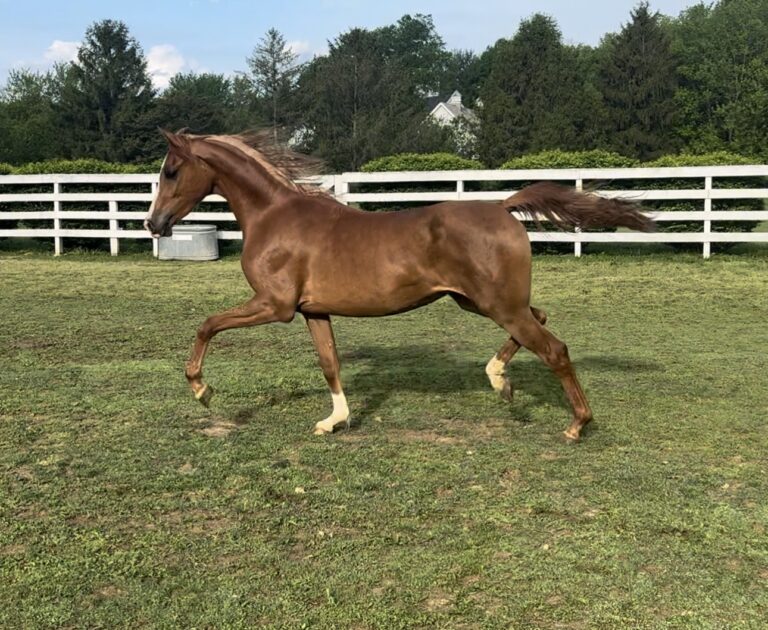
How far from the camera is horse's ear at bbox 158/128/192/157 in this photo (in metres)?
5.33

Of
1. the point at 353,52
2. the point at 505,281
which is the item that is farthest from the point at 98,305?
the point at 353,52

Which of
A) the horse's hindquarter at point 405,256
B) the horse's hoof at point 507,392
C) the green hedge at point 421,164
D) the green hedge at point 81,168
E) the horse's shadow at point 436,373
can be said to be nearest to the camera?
the horse's hindquarter at point 405,256

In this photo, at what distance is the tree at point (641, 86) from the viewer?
46219 mm

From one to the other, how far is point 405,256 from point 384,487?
1.57 metres

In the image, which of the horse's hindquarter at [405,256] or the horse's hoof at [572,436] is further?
the horse's hoof at [572,436]

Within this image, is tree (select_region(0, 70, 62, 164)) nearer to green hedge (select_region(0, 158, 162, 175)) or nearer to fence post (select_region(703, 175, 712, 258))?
green hedge (select_region(0, 158, 162, 175))

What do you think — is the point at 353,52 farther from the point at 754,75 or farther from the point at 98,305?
the point at 98,305

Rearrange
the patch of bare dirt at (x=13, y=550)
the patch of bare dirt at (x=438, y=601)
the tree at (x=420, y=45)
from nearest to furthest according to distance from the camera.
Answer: the patch of bare dirt at (x=438, y=601) < the patch of bare dirt at (x=13, y=550) < the tree at (x=420, y=45)

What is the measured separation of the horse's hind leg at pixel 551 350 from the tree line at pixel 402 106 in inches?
1396

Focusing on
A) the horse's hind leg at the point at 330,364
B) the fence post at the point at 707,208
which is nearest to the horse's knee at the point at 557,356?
the horse's hind leg at the point at 330,364

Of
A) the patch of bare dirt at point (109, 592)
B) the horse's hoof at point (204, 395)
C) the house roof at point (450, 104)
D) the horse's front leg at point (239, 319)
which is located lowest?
the patch of bare dirt at point (109, 592)

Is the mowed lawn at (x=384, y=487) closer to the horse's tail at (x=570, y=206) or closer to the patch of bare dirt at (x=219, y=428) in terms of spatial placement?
the patch of bare dirt at (x=219, y=428)

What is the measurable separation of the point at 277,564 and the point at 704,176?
1308 cm

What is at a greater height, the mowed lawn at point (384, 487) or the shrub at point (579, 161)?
the shrub at point (579, 161)
